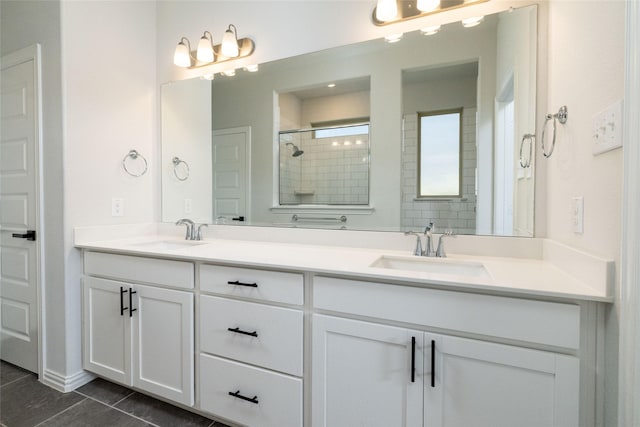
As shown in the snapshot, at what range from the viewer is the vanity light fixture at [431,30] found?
1.48 metres

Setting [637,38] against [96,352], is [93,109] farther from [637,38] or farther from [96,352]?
[637,38]

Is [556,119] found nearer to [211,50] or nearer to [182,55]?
[211,50]

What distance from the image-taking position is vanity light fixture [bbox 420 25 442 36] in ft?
4.85

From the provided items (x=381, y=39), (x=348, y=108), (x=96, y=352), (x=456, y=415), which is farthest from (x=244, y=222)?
(x=456, y=415)

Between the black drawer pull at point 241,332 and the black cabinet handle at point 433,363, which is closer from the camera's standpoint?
the black cabinet handle at point 433,363

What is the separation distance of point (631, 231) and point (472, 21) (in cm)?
120

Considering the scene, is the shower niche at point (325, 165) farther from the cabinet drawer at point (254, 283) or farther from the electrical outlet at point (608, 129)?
the electrical outlet at point (608, 129)

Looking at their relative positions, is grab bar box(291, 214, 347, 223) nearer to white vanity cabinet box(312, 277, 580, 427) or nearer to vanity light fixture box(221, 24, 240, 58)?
white vanity cabinet box(312, 277, 580, 427)

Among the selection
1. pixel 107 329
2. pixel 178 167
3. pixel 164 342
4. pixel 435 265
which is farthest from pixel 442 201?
pixel 107 329

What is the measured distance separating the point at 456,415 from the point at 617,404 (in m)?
0.42

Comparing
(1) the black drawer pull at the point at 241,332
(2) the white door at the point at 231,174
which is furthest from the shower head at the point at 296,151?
(1) the black drawer pull at the point at 241,332

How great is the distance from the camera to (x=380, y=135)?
1.61 meters

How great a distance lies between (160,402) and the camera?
1.62m

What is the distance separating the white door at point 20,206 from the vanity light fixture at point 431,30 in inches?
85.7
